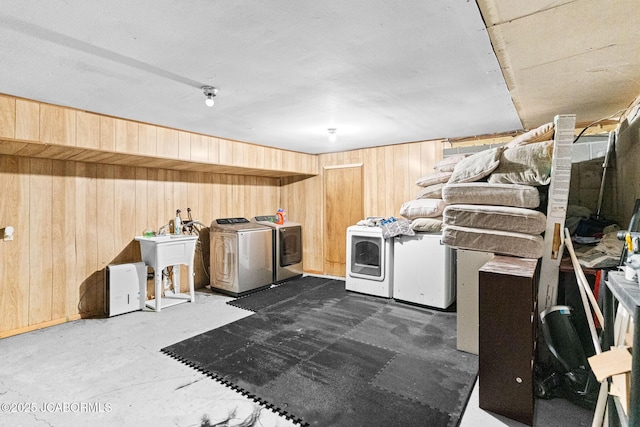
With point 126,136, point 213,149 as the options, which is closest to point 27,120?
point 126,136

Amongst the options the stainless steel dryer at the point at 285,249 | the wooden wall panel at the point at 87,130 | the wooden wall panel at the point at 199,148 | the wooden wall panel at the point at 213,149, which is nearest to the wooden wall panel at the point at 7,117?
the wooden wall panel at the point at 87,130

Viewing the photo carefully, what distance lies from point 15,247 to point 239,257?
224 centimetres

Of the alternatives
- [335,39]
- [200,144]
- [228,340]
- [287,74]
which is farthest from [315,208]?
[335,39]

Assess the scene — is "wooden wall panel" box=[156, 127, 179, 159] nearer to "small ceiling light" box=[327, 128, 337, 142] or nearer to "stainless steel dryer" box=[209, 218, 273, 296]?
"stainless steel dryer" box=[209, 218, 273, 296]

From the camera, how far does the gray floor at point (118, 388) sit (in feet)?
5.73

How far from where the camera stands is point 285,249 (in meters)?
4.91

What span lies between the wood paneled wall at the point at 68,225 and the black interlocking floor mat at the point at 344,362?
1.64 m

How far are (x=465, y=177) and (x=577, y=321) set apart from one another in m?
1.18

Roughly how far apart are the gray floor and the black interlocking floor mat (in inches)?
4.9

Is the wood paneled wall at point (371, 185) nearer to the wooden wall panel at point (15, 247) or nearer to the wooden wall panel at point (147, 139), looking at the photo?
the wooden wall panel at point (147, 139)

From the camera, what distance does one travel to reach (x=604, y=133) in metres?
3.03

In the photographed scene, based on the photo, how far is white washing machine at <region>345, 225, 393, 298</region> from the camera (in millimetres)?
3965

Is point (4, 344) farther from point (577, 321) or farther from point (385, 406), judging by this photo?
point (577, 321)

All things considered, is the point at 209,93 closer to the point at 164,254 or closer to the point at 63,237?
the point at 164,254
